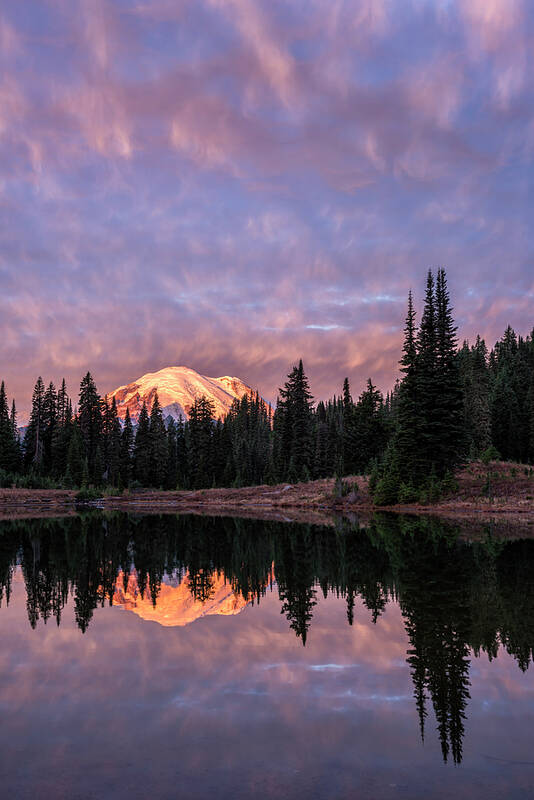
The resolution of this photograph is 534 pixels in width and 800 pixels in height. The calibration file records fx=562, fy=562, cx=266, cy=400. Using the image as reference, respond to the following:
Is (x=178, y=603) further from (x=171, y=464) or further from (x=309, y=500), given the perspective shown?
(x=171, y=464)

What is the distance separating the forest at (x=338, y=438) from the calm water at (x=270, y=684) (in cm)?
3659

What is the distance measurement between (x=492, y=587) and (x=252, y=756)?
1126 centimetres

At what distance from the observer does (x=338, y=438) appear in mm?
104938

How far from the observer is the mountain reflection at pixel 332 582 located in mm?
10109

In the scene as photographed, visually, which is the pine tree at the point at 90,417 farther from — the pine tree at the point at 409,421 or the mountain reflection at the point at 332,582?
the mountain reflection at the point at 332,582

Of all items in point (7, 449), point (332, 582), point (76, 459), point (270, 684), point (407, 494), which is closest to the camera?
point (270, 684)

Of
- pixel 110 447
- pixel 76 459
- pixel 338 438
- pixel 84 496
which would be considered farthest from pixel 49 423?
pixel 338 438

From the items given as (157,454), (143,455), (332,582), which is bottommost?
(332,582)

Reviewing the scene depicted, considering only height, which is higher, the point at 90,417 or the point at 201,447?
the point at 90,417

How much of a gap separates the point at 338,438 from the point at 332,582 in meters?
88.2

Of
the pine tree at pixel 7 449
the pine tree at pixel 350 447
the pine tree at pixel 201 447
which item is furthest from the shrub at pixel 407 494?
the pine tree at pixel 7 449

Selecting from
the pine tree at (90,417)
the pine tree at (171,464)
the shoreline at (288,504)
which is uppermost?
the pine tree at (90,417)

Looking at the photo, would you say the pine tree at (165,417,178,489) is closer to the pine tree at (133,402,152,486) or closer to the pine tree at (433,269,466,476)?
the pine tree at (133,402,152,486)

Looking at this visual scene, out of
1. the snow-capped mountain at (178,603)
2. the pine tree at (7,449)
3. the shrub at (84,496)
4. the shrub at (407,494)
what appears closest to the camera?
the snow-capped mountain at (178,603)
